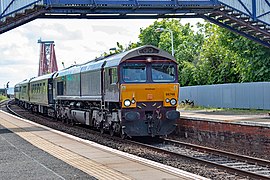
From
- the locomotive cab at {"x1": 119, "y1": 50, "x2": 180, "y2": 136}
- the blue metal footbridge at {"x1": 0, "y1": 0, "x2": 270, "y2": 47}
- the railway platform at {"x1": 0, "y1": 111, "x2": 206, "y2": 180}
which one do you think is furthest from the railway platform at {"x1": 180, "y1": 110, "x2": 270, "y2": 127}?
the railway platform at {"x1": 0, "y1": 111, "x2": 206, "y2": 180}

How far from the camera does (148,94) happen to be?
1928 centimetres

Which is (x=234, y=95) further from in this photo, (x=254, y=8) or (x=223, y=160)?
(x=223, y=160)

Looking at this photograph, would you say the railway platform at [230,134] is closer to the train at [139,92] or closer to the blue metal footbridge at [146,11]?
the train at [139,92]

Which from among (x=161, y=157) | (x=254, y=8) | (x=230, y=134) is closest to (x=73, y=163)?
(x=161, y=157)

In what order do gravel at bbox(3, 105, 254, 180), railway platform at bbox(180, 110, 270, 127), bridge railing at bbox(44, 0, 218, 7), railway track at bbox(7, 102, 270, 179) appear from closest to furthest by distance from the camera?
gravel at bbox(3, 105, 254, 180)
railway track at bbox(7, 102, 270, 179)
railway platform at bbox(180, 110, 270, 127)
bridge railing at bbox(44, 0, 218, 7)

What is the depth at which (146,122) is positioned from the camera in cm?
1931

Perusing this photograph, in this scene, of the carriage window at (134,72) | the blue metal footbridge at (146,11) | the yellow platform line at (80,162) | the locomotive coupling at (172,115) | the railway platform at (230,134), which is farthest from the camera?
the blue metal footbridge at (146,11)

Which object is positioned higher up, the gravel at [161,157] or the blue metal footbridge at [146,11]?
the blue metal footbridge at [146,11]

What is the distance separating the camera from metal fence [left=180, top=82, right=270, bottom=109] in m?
32.1

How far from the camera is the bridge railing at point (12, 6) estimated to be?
23.9 meters

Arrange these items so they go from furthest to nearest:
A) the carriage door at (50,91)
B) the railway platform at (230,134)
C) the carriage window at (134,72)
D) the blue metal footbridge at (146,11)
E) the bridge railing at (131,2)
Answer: the carriage door at (50,91) → the blue metal footbridge at (146,11) → the bridge railing at (131,2) → the carriage window at (134,72) → the railway platform at (230,134)

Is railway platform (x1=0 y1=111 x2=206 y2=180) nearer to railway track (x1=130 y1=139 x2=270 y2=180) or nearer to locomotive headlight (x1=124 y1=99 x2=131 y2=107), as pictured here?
railway track (x1=130 y1=139 x2=270 y2=180)

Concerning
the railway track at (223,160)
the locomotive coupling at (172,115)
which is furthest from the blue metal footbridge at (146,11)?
the railway track at (223,160)

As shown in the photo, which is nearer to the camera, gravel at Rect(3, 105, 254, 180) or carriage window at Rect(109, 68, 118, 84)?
gravel at Rect(3, 105, 254, 180)
